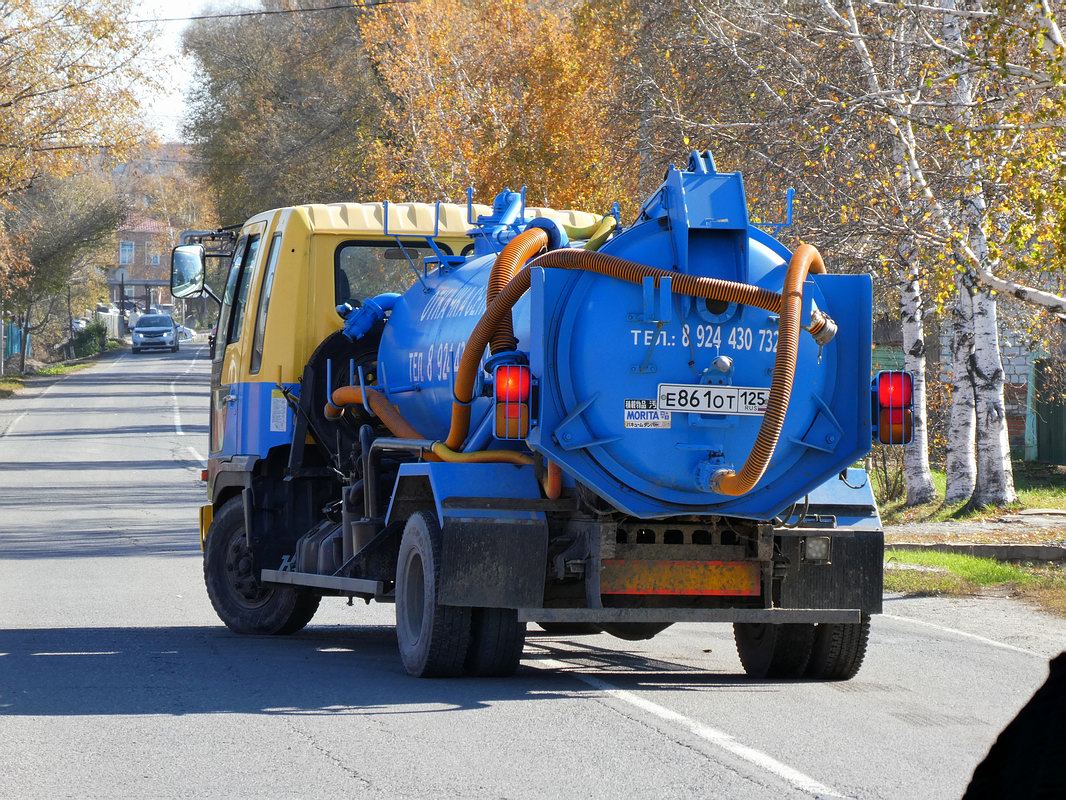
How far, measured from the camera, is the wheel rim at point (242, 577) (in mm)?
10859

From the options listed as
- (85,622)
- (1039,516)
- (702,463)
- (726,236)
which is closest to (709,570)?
(702,463)

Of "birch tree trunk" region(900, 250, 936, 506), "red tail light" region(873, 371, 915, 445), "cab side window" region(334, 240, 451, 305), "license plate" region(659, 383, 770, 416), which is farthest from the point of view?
"birch tree trunk" region(900, 250, 936, 506)

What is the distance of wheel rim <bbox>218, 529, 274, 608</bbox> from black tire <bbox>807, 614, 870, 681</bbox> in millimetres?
3898

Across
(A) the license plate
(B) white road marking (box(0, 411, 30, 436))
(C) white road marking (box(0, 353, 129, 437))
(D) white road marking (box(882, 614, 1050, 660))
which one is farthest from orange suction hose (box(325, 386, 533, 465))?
(B) white road marking (box(0, 411, 30, 436))

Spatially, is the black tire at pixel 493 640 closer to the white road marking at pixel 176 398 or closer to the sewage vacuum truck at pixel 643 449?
the sewage vacuum truck at pixel 643 449

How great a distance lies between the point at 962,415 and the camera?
68.2ft

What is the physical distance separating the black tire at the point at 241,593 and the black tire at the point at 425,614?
222 cm

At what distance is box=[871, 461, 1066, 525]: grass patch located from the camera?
65.5 ft

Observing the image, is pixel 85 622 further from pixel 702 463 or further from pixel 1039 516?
pixel 1039 516

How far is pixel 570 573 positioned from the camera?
26.2 ft

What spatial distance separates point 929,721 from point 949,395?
56.2 feet

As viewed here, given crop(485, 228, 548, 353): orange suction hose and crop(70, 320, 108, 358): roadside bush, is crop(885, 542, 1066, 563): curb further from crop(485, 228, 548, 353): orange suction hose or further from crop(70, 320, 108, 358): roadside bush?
crop(70, 320, 108, 358): roadside bush

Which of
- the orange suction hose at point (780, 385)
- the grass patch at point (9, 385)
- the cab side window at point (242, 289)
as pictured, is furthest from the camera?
the grass patch at point (9, 385)

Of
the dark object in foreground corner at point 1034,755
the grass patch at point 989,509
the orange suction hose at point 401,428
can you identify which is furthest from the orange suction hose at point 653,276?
the grass patch at point 989,509
